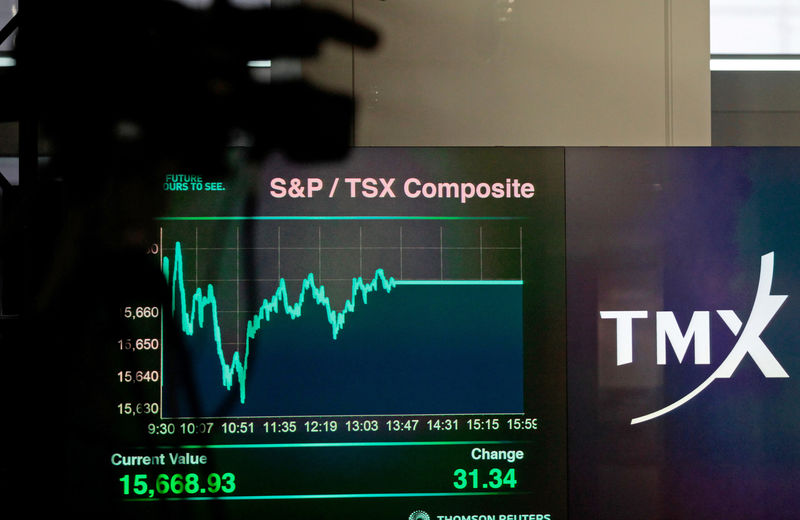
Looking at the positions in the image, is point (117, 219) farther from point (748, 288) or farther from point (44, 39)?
point (748, 288)

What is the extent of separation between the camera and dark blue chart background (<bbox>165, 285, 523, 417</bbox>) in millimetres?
1892

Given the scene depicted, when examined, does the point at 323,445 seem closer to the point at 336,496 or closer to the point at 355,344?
the point at 336,496

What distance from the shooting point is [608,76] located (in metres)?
2.18

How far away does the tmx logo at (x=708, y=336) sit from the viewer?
75.9 inches

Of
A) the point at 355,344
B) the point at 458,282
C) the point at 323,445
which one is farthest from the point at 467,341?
the point at 323,445

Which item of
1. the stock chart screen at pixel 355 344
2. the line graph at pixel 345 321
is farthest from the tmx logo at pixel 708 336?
the line graph at pixel 345 321

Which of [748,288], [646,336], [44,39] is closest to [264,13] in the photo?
[44,39]

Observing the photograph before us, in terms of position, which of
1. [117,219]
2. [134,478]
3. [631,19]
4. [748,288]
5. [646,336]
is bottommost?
[134,478]

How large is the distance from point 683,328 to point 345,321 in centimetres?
103

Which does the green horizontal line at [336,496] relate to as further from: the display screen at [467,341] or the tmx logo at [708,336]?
the tmx logo at [708,336]

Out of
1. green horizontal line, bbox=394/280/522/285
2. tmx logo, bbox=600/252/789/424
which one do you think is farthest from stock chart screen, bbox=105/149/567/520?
tmx logo, bbox=600/252/789/424

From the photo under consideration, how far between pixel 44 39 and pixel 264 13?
715 millimetres

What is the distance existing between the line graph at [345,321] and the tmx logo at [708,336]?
1.09 feet

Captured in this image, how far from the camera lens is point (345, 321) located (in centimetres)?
191
